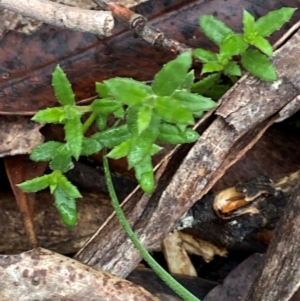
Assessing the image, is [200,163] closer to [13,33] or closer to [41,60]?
[41,60]

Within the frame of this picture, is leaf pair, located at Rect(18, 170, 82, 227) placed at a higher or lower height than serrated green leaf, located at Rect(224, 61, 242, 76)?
lower

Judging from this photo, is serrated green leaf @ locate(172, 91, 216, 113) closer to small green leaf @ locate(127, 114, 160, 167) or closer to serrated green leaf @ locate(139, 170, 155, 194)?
small green leaf @ locate(127, 114, 160, 167)

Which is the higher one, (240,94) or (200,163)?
(240,94)

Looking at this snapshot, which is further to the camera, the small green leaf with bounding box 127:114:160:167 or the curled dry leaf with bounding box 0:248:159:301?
the curled dry leaf with bounding box 0:248:159:301

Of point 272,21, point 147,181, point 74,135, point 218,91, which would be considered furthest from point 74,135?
point 272,21

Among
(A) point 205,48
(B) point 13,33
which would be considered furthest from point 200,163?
(B) point 13,33

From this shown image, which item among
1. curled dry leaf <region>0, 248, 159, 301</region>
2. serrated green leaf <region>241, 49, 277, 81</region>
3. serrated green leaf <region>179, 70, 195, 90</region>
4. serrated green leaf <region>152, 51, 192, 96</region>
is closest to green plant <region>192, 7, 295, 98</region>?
serrated green leaf <region>241, 49, 277, 81</region>

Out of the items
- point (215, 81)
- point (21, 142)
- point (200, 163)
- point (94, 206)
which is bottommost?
point (94, 206)
